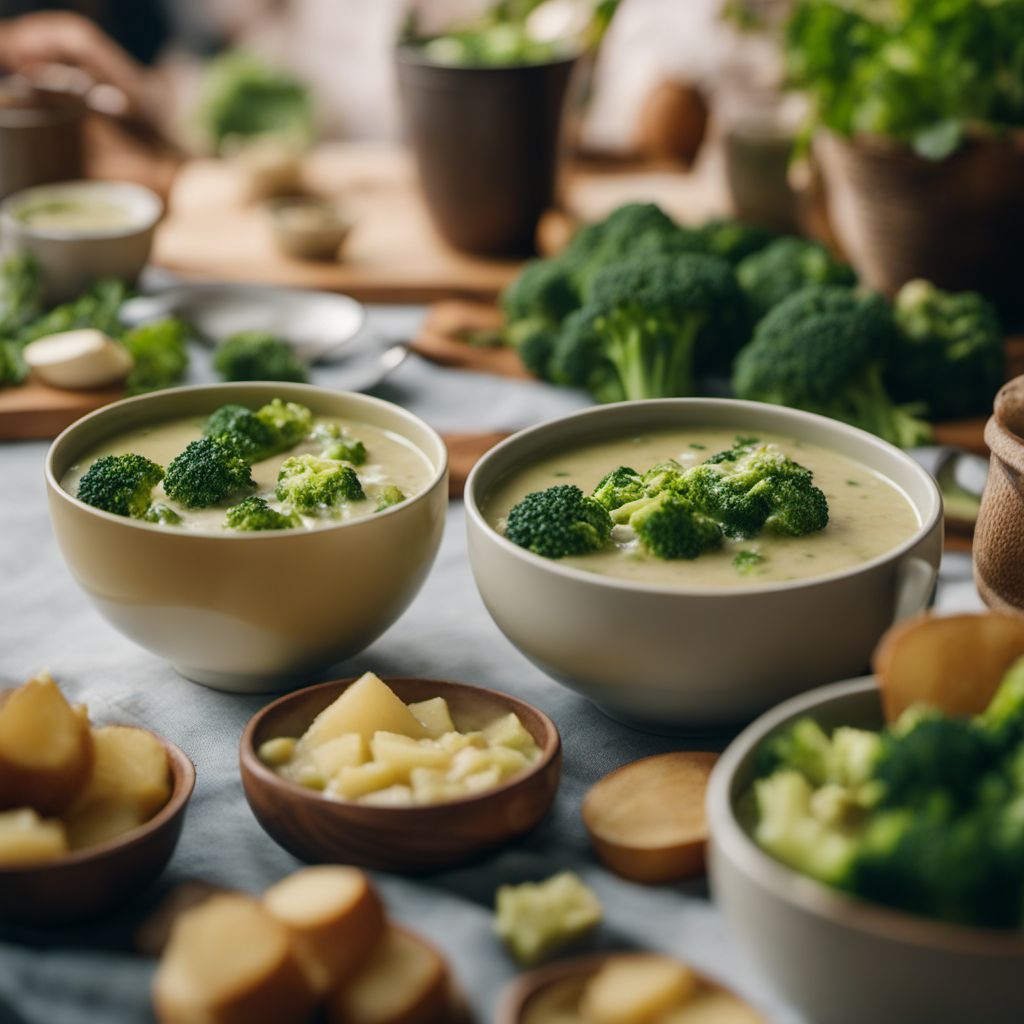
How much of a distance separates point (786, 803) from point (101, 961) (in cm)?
63

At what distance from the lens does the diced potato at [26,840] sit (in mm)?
1255

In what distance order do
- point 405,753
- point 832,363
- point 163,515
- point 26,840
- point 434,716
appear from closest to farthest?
point 26,840 < point 405,753 < point 434,716 < point 163,515 < point 832,363

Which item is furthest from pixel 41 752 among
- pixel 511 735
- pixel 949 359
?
pixel 949 359

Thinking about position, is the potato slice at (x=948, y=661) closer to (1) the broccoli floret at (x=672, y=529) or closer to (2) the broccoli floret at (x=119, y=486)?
(1) the broccoli floret at (x=672, y=529)

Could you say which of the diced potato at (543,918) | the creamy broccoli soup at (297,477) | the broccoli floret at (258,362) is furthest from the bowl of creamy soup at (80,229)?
the diced potato at (543,918)

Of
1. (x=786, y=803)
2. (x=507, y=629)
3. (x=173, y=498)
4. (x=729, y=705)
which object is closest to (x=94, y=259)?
(x=173, y=498)

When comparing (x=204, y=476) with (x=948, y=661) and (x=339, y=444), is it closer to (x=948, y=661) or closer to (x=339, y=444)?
(x=339, y=444)

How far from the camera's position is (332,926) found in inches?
45.0

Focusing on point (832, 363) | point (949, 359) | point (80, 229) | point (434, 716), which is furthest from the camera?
point (80, 229)

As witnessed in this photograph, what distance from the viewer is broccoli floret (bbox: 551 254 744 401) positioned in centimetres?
253

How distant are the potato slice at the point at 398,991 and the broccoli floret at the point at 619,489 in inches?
24.1

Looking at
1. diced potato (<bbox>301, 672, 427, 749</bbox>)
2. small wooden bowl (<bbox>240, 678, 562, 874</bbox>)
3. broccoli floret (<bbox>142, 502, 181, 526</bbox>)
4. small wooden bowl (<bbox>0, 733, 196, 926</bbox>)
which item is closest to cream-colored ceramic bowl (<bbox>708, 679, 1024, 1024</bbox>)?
small wooden bowl (<bbox>240, 678, 562, 874</bbox>)

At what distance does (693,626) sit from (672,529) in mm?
153

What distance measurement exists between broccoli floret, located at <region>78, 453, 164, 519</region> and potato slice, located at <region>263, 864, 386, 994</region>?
2.02ft
